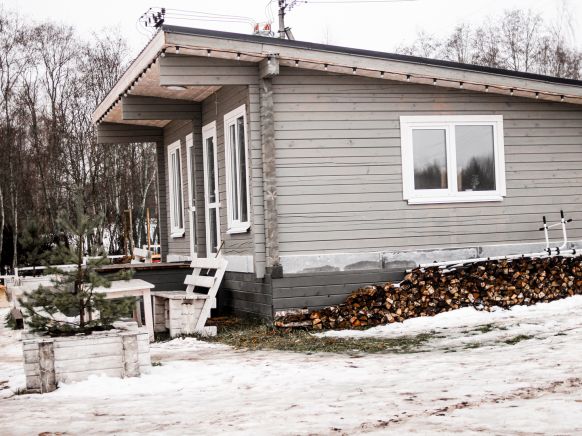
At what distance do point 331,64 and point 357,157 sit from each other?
1377mm

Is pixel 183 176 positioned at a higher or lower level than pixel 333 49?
lower

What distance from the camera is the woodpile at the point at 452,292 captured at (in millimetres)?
10945

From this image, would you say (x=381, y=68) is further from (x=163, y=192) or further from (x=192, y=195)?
(x=163, y=192)

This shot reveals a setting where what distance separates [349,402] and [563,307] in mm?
6067

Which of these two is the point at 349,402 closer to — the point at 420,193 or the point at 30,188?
the point at 420,193

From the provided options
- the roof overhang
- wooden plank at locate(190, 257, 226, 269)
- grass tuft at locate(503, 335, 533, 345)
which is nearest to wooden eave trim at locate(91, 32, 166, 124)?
the roof overhang

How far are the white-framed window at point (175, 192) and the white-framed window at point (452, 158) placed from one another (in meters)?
5.67

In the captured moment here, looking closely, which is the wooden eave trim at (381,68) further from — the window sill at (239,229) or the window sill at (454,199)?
the window sill at (239,229)

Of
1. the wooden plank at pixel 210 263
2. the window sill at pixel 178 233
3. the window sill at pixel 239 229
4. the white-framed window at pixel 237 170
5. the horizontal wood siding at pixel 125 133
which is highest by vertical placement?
the horizontal wood siding at pixel 125 133

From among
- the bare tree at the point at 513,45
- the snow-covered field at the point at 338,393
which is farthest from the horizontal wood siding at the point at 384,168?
the bare tree at the point at 513,45

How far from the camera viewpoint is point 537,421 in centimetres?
523

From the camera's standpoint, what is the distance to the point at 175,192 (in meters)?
16.5

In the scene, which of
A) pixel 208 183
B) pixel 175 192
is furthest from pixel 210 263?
pixel 175 192

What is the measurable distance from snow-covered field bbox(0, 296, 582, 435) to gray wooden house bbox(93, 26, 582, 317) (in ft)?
6.75
